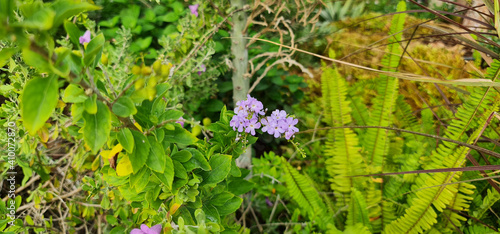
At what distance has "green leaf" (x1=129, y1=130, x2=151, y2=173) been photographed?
0.51m

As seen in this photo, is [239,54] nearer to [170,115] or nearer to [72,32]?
[170,115]

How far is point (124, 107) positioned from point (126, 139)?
56mm

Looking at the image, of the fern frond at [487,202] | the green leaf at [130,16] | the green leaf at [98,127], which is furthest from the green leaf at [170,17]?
the fern frond at [487,202]

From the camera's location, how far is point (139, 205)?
733mm

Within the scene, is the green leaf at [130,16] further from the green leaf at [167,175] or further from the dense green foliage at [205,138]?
the green leaf at [167,175]

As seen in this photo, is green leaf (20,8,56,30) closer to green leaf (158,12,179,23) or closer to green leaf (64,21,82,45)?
green leaf (64,21,82,45)

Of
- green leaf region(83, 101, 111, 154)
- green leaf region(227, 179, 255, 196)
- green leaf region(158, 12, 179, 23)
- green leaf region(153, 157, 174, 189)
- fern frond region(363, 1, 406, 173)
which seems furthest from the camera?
green leaf region(158, 12, 179, 23)

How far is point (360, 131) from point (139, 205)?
3.96 feet

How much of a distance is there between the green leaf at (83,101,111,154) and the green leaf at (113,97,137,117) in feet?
0.07

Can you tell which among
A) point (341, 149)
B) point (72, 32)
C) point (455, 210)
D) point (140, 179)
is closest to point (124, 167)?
point (140, 179)

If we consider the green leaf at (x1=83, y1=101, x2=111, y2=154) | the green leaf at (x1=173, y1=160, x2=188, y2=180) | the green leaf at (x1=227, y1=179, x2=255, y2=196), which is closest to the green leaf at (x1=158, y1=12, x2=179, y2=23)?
the green leaf at (x1=227, y1=179, x2=255, y2=196)

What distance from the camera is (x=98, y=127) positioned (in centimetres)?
44

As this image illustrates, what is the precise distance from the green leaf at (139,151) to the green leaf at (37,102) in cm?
16

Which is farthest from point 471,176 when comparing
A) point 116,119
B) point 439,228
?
point 116,119
